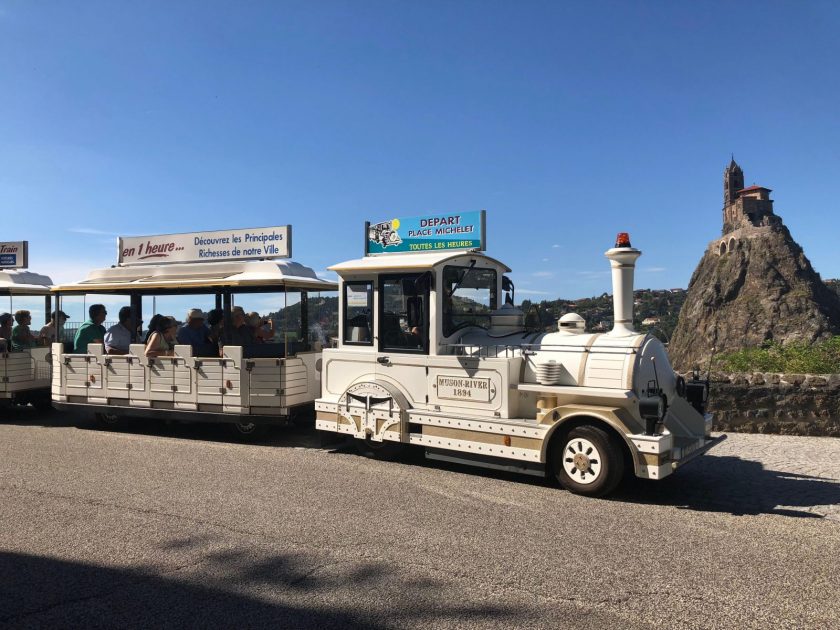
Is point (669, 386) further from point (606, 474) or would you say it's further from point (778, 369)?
point (778, 369)

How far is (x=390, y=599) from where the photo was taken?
13.0 ft

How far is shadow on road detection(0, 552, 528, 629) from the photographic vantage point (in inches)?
146

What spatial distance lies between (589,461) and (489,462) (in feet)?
4.28

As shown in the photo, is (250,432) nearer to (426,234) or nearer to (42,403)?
(426,234)

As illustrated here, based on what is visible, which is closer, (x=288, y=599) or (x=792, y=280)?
(x=288, y=599)

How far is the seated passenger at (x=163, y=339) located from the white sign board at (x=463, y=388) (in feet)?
16.9

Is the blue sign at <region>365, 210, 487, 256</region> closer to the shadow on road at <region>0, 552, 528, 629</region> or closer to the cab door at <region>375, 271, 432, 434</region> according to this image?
the cab door at <region>375, 271, 432, 434</region>

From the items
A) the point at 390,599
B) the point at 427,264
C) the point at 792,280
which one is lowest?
the point at 390,599

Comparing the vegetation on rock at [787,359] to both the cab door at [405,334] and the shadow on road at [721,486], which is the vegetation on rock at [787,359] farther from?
the cab door at [405,334]

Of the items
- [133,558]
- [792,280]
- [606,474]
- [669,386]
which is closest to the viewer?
[133,558]

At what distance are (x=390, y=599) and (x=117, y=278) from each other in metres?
9.42

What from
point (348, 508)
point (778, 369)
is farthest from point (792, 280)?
point (348, 508)

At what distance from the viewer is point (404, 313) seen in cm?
795

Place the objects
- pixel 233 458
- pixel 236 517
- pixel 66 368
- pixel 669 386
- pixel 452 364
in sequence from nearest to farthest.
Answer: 1. pixel 236 517
2. pixel 669 386
3. pixel 452 364
4. pixel 233 458
5. pixel 66 368
